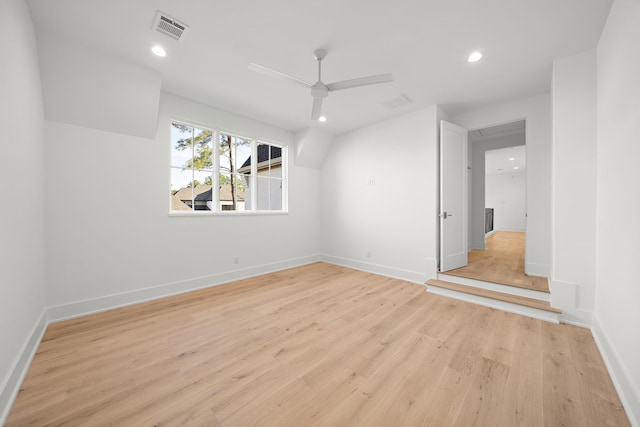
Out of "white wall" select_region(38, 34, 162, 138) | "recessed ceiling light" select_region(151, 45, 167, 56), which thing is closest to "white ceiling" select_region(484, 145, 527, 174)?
"recessed ceiling light" select_region(151, 45, 167, 56)

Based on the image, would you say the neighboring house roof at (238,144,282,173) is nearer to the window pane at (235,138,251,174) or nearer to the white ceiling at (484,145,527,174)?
the window pane at (235,138,251,174)

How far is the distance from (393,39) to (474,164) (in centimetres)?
473

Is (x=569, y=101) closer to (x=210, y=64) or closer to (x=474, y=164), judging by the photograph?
(x=474, y=164)

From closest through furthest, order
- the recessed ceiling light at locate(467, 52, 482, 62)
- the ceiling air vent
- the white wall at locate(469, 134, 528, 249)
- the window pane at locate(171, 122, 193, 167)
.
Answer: the ceiling air vent → the recessed ceiling light at locate(467, 52, 482, 62) → the window pane at locate(171, 122, 193, 167) → the white wall at locate(469, 134, 528, 249)

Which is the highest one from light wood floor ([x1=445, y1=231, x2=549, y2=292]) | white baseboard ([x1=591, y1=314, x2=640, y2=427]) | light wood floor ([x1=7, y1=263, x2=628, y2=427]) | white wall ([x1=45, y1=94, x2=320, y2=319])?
white wall ([x1=45, y1=94, x2=320, y2=319])

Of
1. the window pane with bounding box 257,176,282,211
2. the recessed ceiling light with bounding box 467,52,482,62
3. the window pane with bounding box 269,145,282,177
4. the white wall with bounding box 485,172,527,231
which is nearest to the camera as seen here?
the recessed ceiling light with bounding box 467,52,482,62

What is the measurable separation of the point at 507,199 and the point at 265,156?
36.6ft

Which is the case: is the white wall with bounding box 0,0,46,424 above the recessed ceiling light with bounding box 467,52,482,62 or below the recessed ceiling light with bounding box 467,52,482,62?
below

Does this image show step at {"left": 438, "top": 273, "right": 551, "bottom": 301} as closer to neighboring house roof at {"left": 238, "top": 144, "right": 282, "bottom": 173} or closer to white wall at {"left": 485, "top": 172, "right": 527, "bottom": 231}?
neighboring house roof at {"left": 238, "top": 144, "right": 282, "bottom": 173}

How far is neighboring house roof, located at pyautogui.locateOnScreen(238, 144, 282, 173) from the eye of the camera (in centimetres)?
436

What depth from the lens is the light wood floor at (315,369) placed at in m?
1.37

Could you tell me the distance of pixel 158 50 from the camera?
238 centimetres

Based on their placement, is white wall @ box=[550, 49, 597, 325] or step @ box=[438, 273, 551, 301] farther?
step @ box=[438, 273, 551, 301]

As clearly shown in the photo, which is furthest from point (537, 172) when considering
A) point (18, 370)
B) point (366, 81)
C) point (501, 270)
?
point (18, 370)
